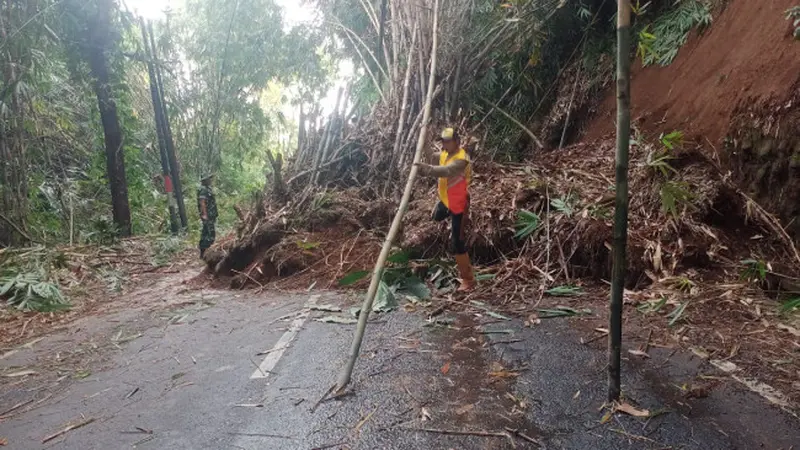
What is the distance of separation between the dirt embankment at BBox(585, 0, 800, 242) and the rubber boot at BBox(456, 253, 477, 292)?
8.79 ft

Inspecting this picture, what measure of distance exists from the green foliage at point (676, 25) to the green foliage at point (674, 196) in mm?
2369

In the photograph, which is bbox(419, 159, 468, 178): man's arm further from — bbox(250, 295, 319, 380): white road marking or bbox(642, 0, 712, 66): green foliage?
bbox(642, 0, 712, 66): green foliage

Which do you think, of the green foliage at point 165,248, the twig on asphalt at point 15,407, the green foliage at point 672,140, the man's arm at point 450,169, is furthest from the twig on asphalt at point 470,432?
the green foliage at point 165,248

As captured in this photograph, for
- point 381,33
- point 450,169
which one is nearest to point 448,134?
point 450,169

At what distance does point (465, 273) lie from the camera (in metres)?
4.97

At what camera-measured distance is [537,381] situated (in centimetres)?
300

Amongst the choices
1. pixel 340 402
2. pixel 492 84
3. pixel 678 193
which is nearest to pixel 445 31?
pixel 492 84

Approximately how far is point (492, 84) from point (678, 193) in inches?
168

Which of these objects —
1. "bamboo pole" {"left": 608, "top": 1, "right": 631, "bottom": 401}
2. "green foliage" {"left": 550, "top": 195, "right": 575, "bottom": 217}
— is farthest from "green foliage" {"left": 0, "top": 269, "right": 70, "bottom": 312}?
"bamboo pole" {"left": 608, "top": 1, "right": 631, "bottom": 401}

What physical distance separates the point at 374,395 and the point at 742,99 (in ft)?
15.4

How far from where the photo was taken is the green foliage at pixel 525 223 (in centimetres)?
526

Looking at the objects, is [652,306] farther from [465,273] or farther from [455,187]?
[455,187]

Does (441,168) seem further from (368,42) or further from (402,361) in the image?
(368,42)

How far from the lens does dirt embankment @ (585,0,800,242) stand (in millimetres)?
4184
